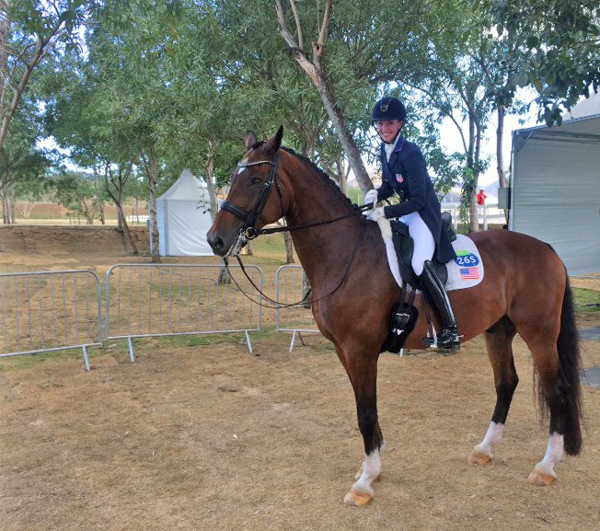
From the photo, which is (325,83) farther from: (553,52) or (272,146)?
(272,146)

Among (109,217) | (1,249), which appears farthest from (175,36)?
(109,217)

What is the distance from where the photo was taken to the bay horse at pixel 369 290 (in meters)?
3.27

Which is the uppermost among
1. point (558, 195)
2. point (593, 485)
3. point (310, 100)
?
point (310, 100)

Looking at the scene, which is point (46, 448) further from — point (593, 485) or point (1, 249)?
point (1, 249)

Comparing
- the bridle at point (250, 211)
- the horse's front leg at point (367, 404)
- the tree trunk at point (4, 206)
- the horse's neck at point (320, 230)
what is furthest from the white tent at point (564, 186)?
the tree trunk at point (4, 206)

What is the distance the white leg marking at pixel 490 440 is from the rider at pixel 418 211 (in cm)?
93

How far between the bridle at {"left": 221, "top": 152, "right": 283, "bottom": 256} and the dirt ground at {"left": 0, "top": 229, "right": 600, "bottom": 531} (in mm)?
1798

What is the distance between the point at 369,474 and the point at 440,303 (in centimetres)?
132

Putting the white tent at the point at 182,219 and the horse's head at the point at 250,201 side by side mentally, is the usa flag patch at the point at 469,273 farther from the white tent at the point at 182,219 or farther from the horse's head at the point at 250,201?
the white tent at the point at 182,219

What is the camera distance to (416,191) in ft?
11.2

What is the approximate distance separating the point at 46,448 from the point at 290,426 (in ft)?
7.06

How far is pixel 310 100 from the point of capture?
8758mm

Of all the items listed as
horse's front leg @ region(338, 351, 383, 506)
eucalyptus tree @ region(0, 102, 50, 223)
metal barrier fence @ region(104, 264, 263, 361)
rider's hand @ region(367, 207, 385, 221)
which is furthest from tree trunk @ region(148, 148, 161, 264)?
horse's front leg @ region(338, 351, 383, 506)

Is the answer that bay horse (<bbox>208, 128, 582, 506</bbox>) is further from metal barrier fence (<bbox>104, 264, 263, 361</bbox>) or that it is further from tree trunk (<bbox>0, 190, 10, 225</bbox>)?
tree trunk (<bbox>0, 190, 10, 225</bbox>)
